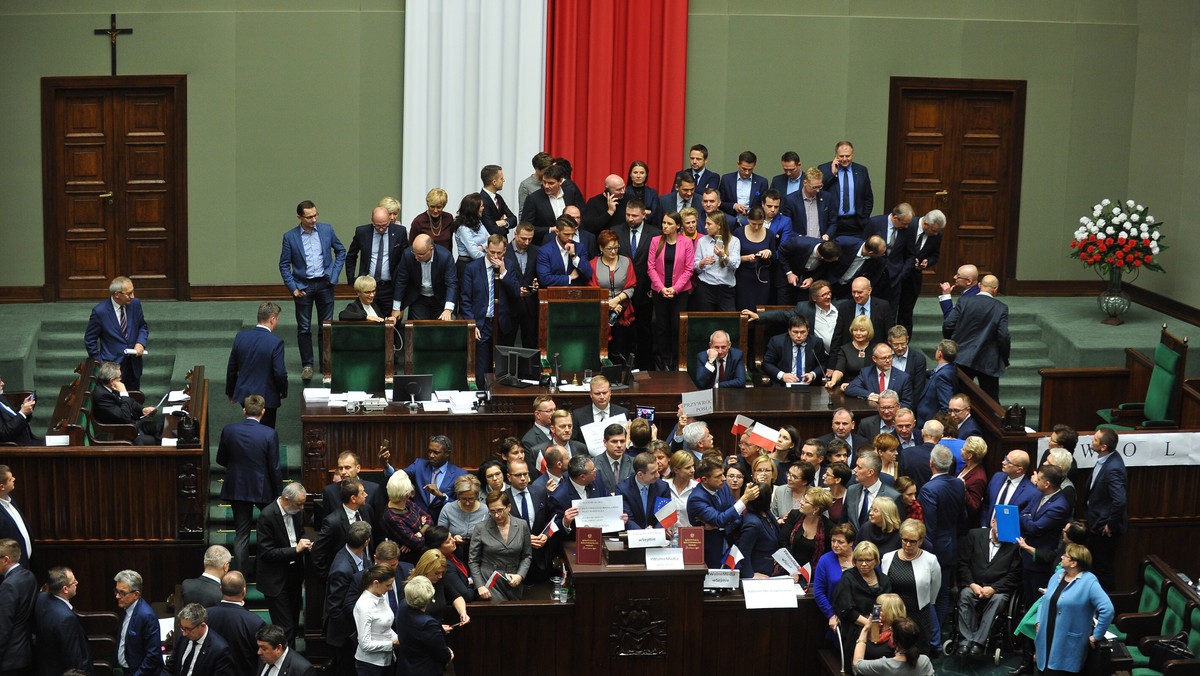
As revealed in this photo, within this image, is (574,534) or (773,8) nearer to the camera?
(574,534)

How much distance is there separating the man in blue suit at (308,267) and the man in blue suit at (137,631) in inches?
180

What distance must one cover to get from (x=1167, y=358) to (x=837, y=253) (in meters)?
2.88

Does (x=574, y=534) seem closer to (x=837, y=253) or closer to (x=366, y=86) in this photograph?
(x=837, y=253)

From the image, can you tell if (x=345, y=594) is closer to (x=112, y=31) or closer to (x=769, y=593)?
(x=769, y=593)

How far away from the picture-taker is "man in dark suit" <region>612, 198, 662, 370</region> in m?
13.7

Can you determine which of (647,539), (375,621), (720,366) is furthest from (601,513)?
(720,366)

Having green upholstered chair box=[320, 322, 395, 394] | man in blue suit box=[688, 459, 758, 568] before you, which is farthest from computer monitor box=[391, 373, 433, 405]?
man in blue suit box=[688, 459, 758, 568]

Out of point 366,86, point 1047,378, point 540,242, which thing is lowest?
point 1047,378

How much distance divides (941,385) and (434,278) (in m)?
4.34

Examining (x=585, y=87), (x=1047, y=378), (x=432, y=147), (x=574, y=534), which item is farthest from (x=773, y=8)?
(x=574, y=534)

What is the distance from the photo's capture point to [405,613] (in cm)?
915

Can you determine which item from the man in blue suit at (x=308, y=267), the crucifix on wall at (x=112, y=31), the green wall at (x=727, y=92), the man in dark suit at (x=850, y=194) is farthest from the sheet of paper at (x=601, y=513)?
the crucifix on wall at (x=112, y=31)

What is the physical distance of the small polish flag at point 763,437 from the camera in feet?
37.0

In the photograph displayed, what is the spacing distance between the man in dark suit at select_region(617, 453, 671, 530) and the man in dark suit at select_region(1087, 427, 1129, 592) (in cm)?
328
